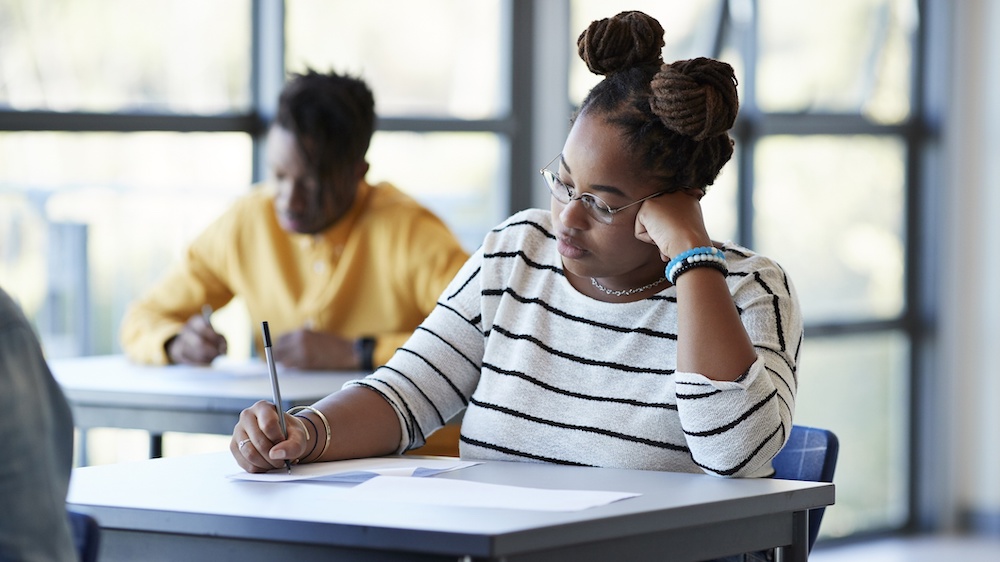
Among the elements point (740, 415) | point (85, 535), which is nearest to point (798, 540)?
point (740, 415)

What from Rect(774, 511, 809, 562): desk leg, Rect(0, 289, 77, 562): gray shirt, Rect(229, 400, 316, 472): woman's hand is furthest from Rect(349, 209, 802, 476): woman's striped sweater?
Rect(0, 289, 77, 562): gray shirt

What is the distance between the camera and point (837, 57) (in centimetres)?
528

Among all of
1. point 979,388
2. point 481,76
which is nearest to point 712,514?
point 481,76

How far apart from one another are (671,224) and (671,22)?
9.76 ft

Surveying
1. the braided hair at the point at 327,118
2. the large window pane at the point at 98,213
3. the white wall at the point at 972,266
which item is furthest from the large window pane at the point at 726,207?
the braided hair at the point at 327,118

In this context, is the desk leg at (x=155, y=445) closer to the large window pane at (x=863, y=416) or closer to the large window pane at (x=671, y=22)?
the large window pane at (x=671, y=22)

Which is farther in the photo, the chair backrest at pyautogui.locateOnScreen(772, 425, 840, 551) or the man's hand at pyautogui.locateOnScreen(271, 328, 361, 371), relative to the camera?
the man's hand at pyautogui.locateOnScreen(271, 328, 361, 371)

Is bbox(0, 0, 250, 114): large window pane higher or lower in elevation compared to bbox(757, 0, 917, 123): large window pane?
lower

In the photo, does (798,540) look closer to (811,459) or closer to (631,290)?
(811,459)

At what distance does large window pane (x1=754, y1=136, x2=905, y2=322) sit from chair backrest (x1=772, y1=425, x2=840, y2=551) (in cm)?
301

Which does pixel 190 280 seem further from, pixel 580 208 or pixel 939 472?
pixel 939 472

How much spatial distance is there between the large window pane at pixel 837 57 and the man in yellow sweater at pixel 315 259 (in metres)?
2.15

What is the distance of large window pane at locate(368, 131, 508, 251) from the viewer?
419cm

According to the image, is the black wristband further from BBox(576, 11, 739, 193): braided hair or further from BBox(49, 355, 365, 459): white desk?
BBox(576, 11, 739, 193): braided hair
